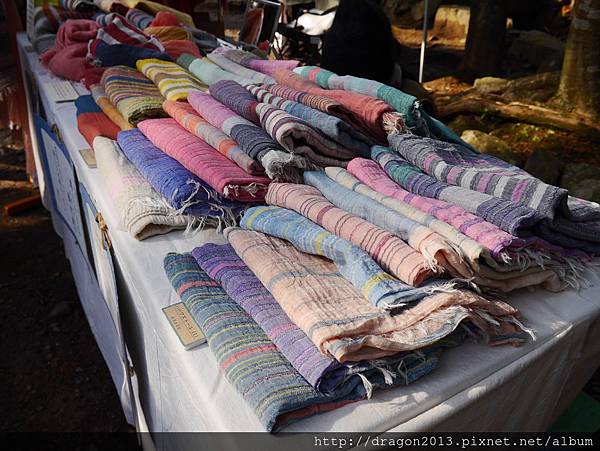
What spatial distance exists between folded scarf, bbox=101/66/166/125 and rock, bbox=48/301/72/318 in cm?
137

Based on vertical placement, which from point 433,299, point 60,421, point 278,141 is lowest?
point 60,421

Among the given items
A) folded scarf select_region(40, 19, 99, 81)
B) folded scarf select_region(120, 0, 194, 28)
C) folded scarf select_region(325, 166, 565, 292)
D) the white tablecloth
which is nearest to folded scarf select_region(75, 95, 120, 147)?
the white tablecloth

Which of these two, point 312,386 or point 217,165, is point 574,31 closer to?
point 217,165

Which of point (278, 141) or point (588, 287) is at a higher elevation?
point (278, 141)

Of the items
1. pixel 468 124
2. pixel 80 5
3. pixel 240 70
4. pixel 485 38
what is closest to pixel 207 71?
pixel 240 70

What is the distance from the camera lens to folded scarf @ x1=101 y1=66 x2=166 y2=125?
67.9 inches

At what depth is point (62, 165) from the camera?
2.21 metres

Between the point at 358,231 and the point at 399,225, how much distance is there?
9 cm

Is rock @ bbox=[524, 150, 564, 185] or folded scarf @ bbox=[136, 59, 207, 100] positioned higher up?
folded scarf @ bbox=[136, 59, 207, 100]

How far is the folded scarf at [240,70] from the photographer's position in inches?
72.1

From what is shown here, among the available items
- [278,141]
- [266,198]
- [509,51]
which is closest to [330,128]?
[278,141]

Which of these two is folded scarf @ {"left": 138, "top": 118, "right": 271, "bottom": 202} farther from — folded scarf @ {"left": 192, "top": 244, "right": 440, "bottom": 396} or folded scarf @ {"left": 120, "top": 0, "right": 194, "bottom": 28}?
folded scarf @ {"left": 120, "top": 0, "right": 194, "bottom": 28}

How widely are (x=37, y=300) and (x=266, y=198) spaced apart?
7.11 ft

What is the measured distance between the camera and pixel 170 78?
6.29 ft
